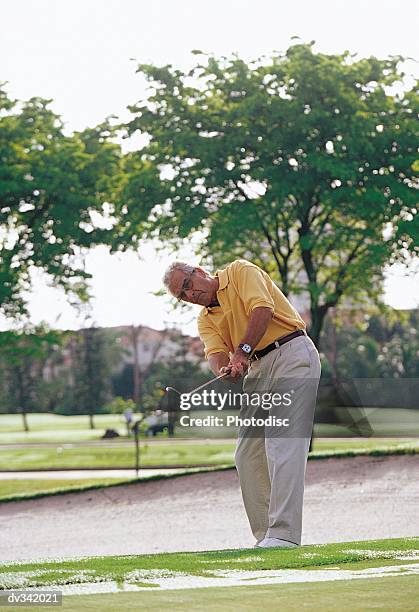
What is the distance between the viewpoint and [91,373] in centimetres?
5388

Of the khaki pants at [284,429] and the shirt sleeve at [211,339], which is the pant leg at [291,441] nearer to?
the khaki pants at [284,429]

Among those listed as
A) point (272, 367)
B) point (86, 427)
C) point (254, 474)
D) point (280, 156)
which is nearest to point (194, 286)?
point (272, 367)

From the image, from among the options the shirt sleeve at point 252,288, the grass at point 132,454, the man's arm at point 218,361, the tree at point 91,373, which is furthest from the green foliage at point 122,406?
the shirt sleeve at point 252,288

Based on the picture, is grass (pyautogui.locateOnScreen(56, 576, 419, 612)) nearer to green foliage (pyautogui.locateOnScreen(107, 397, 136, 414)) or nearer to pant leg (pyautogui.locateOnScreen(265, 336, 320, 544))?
pant leg (pyautogui.locateOnScreen(265, 336, 320, 544))

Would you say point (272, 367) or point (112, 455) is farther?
point (112, 455)

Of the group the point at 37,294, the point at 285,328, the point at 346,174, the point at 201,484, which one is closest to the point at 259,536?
the point at 285,328

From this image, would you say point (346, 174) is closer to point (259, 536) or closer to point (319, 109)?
point (319, 109)

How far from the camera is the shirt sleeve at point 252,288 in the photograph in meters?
6.96

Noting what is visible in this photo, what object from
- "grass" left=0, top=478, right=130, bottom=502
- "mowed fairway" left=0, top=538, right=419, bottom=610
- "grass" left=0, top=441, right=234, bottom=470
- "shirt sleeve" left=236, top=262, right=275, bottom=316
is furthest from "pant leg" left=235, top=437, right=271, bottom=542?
"grass" left=0, top=441, right=234, bottom=470

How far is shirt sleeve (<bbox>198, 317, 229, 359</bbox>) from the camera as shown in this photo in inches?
295

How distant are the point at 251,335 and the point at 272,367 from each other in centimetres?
41

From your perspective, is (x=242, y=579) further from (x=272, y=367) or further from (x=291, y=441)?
(x=272, y=367)

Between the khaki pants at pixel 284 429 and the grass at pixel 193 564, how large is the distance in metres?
0.43

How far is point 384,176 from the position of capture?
71.6 ft
